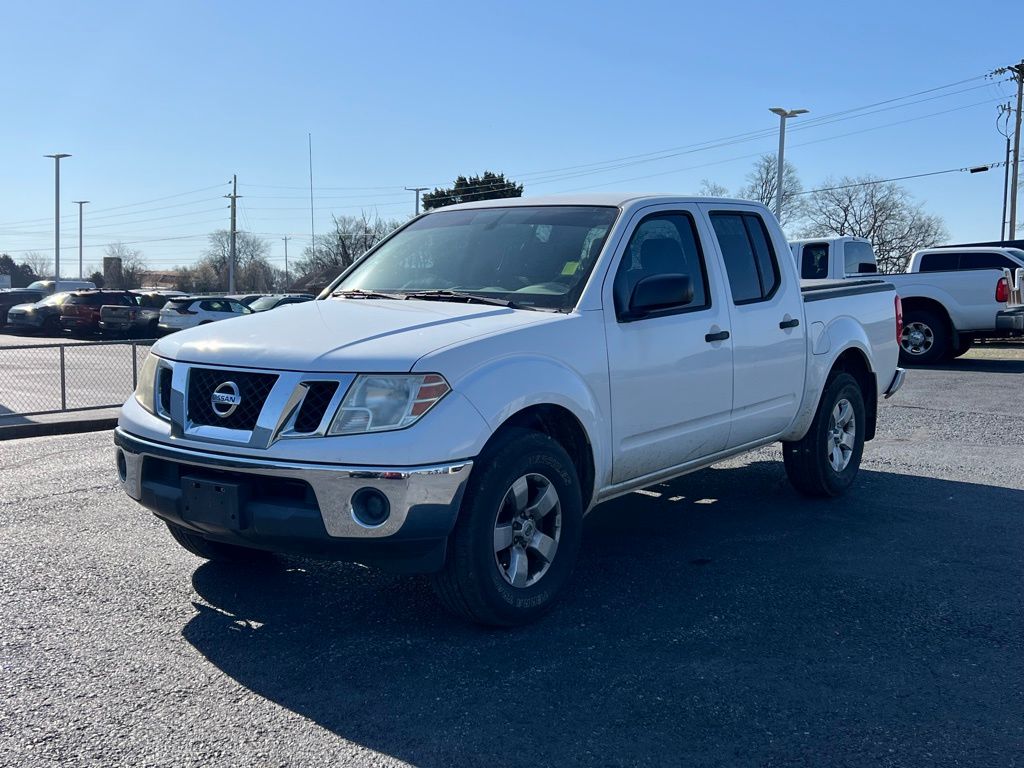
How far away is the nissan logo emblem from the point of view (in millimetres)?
4114

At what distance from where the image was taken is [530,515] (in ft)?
14.6

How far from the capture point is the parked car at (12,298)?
35406 millimetres

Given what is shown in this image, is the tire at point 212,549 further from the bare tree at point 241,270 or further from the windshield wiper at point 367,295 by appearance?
the bare tree at point 241,270

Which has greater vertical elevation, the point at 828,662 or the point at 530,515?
the point at 530,515

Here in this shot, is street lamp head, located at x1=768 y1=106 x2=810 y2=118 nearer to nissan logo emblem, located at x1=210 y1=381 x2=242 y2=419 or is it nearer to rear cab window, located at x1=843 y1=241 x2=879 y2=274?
rear cab window, located at x1=843 y1=241 x2=879 y2=274

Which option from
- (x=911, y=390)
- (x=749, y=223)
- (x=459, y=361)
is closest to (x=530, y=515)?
(x=459, y=361)

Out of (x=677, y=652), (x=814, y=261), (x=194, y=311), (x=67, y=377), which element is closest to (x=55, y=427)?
(x=67, y=377)

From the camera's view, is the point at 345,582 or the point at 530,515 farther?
the point at 345,582

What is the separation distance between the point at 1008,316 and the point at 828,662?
15128mm

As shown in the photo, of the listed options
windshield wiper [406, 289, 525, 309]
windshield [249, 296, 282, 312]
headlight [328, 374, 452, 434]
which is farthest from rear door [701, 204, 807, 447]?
windshield [249, 296, 282, 312]

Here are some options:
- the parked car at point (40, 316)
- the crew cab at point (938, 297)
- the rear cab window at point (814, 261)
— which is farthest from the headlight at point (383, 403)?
the parked car at point (40, 316)

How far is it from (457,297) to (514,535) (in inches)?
51.6

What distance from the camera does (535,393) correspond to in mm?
4355

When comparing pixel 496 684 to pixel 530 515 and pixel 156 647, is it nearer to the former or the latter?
pixel 530 515
